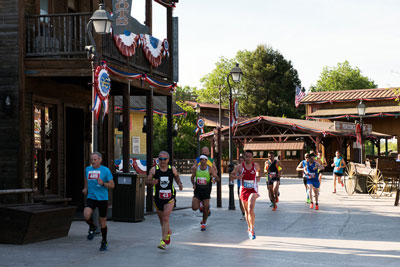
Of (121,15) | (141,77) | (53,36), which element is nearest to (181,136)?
(141,77)

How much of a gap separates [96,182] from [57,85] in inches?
247

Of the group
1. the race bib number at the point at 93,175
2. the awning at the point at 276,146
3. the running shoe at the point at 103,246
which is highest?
the awning at the point at 276,146

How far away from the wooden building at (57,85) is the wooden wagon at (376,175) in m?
9.32

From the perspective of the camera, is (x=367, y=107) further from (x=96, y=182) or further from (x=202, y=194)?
(x=96, y=182)

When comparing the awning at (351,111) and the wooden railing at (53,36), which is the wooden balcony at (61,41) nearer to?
the wooden railing at (53,36)

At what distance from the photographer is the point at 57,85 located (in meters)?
16.1

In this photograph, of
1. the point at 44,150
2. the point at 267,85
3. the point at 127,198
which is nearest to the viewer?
the point at 127,198

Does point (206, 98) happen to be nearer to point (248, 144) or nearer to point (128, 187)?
point (248, 144)

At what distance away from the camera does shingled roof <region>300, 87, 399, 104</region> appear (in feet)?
193

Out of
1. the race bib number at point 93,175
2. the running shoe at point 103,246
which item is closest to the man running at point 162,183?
the race bib number at point 93,175

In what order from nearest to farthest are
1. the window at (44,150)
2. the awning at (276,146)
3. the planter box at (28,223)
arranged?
the planter box at (28,223), the window at (44,150), the awning at (276,146)

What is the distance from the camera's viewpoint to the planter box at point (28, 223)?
1071cm

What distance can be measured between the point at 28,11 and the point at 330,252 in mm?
9206

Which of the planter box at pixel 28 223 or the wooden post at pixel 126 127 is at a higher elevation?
the wooden post at pixel 126 127
